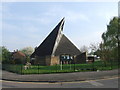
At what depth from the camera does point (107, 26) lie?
41.6 m

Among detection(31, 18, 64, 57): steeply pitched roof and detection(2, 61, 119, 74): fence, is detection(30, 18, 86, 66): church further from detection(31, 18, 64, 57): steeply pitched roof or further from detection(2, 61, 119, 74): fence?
detection(2, 61, 119, 74): fence

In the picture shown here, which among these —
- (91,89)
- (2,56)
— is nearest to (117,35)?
(2,56)

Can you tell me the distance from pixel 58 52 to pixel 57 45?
2652 millimetres

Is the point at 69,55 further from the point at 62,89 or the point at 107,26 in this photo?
the point at 62,89

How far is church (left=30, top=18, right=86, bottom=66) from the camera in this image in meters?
41.6

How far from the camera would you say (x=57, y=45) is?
44031mm

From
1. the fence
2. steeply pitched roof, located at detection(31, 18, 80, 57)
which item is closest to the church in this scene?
steeply pitched roof, located at detection(31, 18, 80, 57)

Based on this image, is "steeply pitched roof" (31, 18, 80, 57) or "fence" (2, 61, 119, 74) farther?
"steeply pitched roof" (31, 18, 80, 57)

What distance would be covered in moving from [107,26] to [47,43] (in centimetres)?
1570

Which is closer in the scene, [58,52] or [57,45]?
[58,52]

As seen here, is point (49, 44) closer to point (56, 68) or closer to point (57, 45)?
point (57, 45)

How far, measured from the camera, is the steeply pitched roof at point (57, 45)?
138 ft

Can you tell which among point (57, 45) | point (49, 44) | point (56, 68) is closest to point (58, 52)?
point (57, 45)

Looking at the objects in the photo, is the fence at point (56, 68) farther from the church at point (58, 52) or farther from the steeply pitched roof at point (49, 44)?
the steeply pitched roof at point (49, 44)
